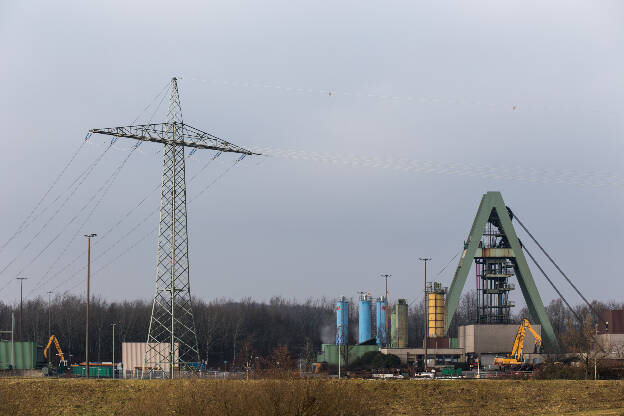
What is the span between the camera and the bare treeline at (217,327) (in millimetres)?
132000

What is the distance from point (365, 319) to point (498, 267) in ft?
74.3

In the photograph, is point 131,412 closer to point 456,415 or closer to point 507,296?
point 456,415

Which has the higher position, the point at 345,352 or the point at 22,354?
A: the point at 22,354

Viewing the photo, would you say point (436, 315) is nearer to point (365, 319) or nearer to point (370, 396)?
point (365, 319)

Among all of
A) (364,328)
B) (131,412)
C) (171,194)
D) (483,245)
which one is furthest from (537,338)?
(131,412)

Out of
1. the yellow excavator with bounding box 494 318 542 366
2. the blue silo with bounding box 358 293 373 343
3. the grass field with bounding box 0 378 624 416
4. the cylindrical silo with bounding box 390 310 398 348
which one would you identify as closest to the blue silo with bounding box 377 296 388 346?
the blue silo with bounding box 358 293 373 343

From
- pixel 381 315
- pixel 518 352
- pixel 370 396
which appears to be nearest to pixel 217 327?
pixel 381 315

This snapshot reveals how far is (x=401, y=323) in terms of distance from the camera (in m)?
103

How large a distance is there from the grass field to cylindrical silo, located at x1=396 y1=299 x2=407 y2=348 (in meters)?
54.3

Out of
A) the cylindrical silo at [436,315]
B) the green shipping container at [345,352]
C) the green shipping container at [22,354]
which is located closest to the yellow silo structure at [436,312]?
the cylindrical silo at [436,315]

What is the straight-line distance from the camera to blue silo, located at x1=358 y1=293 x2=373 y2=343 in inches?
4365

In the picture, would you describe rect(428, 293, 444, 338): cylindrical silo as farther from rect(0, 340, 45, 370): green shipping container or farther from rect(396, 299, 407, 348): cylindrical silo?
rect(0, 340, 45, 370): green shipping container

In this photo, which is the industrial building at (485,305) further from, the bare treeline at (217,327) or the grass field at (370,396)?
the grass field at (370,396)

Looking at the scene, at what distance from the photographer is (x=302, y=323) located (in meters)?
167
